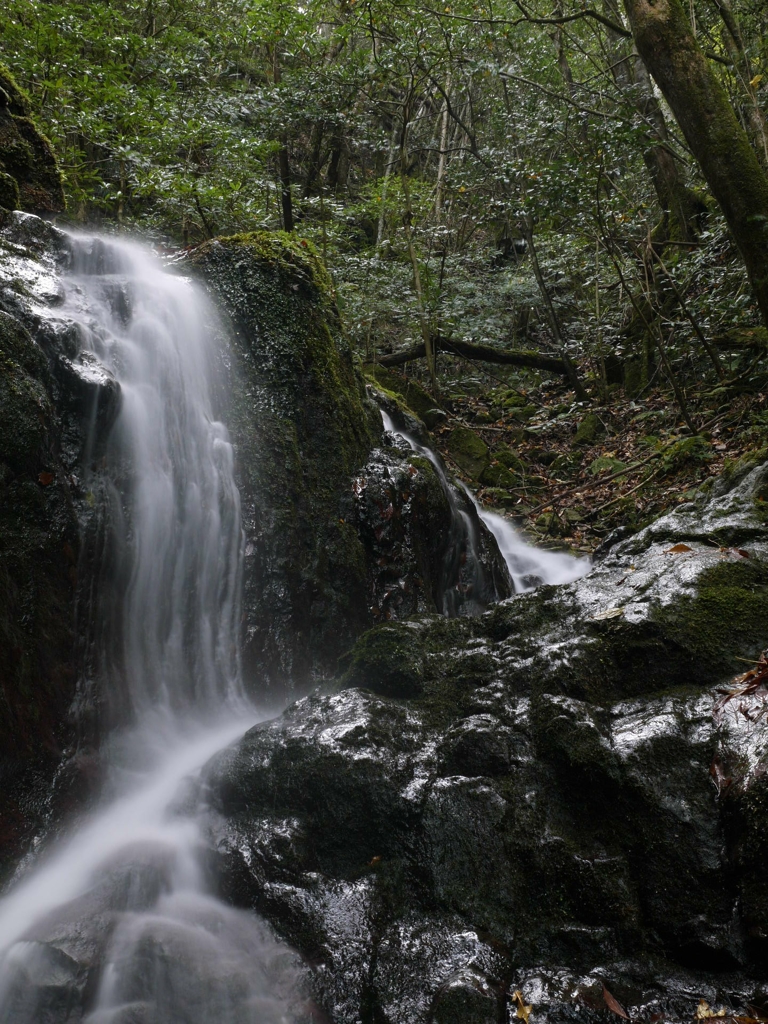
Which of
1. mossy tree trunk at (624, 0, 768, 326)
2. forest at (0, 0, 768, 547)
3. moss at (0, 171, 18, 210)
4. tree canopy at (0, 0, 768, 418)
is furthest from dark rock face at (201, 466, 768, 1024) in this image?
moss at (0, 171, 18, 210)

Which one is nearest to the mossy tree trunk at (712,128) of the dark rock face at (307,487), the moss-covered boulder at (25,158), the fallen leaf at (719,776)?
the dark rock face at (307,487)

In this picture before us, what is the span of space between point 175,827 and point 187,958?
2.39ft

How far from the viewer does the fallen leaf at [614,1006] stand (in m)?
1.98

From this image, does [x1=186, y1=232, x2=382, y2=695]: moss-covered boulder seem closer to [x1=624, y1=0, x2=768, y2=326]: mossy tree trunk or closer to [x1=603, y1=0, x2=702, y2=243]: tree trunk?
[x1=624, y1=0, x2=768, y2=326]: mossy tree trunk

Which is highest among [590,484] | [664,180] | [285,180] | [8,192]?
[664,180]

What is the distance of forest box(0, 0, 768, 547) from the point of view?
24.1ft

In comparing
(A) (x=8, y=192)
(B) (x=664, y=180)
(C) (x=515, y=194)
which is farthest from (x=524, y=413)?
(A) (x=8, y=192)

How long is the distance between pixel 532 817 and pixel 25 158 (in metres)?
6.19

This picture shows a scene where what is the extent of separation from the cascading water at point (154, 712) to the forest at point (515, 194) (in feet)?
11.5

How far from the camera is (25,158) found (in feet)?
18.2

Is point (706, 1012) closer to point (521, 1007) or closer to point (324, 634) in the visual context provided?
point (521, 1007)

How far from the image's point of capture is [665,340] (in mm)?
→ 8883

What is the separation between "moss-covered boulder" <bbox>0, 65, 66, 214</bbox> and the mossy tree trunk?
5.02 m

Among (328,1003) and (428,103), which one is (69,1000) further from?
(428,103)
